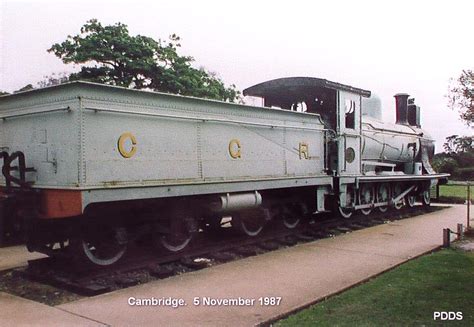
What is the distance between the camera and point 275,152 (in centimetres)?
903

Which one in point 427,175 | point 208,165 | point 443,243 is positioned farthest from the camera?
point 427,175

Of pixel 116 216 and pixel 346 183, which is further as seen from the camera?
pixel 346 183

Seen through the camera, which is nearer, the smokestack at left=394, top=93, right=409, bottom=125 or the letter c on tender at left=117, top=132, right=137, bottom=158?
the letter c on tender at left=117, top=132, right=137, bottom=158

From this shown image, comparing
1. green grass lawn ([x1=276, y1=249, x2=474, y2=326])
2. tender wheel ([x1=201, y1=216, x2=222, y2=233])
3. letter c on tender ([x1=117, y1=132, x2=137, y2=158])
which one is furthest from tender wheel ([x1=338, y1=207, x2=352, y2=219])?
letter c on tender ([x1=117, y1=132, x2=137, y2=158])

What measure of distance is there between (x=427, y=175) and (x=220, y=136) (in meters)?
9.87

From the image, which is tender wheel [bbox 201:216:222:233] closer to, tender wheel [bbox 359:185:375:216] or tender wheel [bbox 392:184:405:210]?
tender wheel [bbox 359:185:375:216]

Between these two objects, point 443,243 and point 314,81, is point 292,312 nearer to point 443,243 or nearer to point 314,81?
point 443,243

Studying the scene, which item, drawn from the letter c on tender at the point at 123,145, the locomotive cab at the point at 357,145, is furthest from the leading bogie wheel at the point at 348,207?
the letter c on tender at the point at 123,145

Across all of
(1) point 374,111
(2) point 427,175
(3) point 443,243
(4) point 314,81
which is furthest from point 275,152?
(2) point 427,175

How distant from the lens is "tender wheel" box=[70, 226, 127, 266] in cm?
633

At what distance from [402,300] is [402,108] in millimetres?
12032

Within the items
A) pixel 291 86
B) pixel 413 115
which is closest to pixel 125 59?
pixel 291 86

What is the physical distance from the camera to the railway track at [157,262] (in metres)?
6.11

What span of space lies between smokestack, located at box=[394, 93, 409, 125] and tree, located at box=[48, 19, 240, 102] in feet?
21.7
